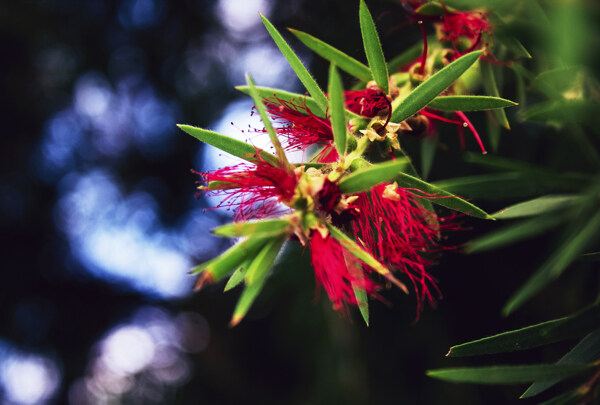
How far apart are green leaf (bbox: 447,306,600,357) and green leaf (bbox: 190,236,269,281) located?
9.7 inches

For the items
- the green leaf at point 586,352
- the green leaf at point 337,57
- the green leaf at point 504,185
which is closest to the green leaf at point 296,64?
the green leaf at point 337,57

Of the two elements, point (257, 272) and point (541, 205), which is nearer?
point (257, 272)

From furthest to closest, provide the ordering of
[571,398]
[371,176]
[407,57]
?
1. [407,57]
2. [571,398]
3. [371,176]

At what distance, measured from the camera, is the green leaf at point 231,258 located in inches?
15.8

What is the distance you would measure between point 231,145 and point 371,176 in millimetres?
180

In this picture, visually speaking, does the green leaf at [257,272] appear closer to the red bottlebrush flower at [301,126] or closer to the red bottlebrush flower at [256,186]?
the red bottlebrush flower at [256,186]

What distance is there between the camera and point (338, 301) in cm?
56

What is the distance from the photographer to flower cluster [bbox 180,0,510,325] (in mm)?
429

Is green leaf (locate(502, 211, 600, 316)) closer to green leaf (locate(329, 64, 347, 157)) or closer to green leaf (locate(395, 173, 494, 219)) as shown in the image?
green leaf (locate(395, 173, 494, 219))

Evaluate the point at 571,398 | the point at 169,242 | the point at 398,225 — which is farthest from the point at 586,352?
the point at 169,242

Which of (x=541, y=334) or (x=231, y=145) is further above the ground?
(x=231, y=145)

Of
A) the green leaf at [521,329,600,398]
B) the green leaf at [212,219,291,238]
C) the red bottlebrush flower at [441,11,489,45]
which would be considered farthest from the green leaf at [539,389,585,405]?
the red bottlebrush flower at [441,11,489,45]

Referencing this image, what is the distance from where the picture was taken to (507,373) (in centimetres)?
45

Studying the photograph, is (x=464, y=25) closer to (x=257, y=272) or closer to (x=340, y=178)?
(x=340, y=178)
